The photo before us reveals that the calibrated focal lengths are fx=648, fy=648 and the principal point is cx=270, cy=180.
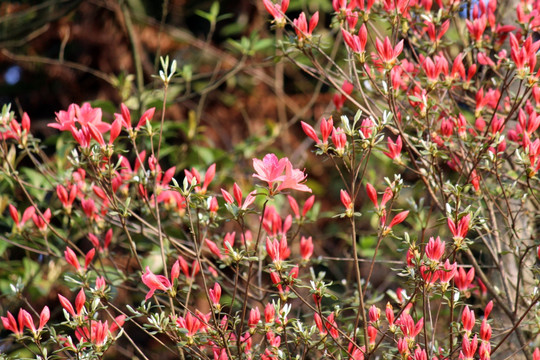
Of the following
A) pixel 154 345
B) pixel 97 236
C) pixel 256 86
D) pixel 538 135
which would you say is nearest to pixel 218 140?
pixel 256 86

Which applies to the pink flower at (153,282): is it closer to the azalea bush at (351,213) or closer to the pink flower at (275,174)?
the azalea bush at (351,213)

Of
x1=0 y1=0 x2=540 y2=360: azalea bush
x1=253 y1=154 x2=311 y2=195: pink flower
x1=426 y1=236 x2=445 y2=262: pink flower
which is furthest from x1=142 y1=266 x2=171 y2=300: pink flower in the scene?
x1=426 y1=236 x2=445 y2=262: pink flower

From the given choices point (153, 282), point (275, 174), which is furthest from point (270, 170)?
point (153, 282)

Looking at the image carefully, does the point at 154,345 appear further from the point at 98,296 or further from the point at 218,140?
the point at 98,296

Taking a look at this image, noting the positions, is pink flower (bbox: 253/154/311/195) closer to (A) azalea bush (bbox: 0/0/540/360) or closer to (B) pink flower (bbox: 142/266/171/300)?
(A) azalea bush (bbox: 0/0/540/360)

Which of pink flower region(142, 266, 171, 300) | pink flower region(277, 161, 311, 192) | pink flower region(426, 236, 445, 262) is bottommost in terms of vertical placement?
pink flower region(142, 266, 171, 300)

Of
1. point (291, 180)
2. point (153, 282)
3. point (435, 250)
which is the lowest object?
point (153, 282)

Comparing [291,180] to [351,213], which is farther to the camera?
[351,213]

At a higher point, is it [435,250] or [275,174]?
[275,174]

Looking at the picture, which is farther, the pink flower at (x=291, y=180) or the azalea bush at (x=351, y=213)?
the azalea bush at (x=351, y=213)

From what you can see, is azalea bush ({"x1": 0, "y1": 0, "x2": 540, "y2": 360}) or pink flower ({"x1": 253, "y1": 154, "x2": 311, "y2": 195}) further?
azalea bush ({"x1": 0, "y1": 0, "x2": 540, "y2": 360})

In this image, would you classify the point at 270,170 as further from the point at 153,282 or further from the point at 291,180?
the point at 153,282

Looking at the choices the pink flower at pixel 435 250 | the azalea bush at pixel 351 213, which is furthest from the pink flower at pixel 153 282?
the pink flower at pixel 435 250

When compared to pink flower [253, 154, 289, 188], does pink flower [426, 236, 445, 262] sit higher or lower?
lower
